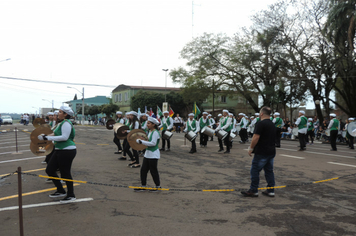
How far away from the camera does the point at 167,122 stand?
13812 mm

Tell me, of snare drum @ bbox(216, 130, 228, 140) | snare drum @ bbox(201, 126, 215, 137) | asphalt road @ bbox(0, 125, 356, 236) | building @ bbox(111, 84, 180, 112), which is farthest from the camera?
building @ bbox(111, 84, 180, 112)

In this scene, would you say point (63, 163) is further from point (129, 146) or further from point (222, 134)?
point (222, 134)

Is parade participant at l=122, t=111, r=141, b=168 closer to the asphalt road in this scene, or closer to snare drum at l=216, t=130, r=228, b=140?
the asphalt road

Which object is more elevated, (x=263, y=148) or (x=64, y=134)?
(x=64, y=134)

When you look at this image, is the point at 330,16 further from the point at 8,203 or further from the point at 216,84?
the point at 8,203

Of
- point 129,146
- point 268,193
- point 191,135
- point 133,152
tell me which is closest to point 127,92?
point 191,135

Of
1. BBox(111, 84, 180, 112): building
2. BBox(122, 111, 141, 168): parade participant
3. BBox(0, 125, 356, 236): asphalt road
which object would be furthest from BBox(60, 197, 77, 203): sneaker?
BBox(111, 84, 180, 112): building

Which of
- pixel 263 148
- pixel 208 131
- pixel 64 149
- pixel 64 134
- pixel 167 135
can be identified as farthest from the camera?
pixel 208 131

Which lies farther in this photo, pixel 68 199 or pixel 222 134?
pixel 222 134

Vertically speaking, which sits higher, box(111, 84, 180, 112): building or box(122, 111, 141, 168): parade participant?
box(111, 84, 180, 112): building

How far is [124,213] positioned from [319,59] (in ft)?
96.1

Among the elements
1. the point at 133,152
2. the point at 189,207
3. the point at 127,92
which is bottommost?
the point at 189,207

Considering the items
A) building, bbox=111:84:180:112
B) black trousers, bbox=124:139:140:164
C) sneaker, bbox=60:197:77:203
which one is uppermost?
building, bbox=111:84:180:112

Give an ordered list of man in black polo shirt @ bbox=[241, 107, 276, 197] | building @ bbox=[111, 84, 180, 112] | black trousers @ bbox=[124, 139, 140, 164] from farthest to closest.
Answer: building @ bbox=[111, 84, 180, 112] → black trousers @ bbox=[124, 139, 140, 164] → man in black polo shirt @ bbox=[241, 107, 276, 197]
